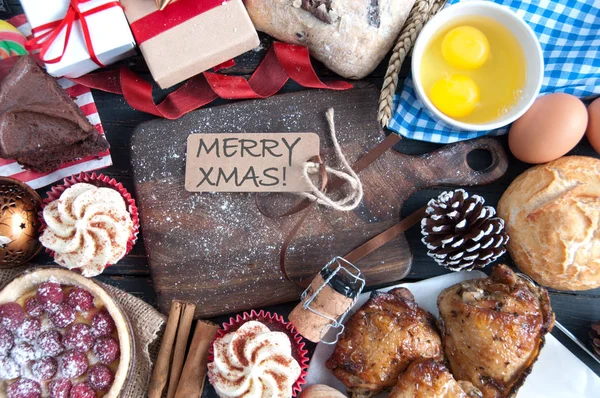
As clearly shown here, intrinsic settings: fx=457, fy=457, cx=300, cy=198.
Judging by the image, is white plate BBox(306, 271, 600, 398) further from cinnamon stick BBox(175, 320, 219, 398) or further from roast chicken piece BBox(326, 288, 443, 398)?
cinnamon stick BBox(175, 320, 219, 398)

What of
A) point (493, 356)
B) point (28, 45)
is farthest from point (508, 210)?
point (28, 45)

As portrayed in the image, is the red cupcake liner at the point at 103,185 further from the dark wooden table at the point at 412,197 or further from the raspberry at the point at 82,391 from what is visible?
the raspberry at the point at 82,391

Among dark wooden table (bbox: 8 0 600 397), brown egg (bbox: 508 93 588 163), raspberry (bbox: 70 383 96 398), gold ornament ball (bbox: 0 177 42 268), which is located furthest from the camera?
dark wooden table (bbox: 8 0 600 397)

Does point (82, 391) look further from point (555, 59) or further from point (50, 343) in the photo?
point (555, 59)

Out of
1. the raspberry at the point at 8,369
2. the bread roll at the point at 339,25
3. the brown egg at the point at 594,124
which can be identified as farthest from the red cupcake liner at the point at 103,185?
the brown egg at the point at 594,124

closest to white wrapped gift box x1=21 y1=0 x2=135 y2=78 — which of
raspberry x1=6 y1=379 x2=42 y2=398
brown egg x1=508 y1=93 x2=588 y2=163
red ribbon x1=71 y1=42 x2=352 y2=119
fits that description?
red ribbon x1=71 y1=42 x2=352 y2=119

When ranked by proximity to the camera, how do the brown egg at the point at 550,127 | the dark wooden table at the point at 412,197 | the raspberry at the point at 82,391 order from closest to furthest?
the raspberry at the point at 82,391, the brown egg at the point at 550,127, the dark wooden table at the point at 412,197
